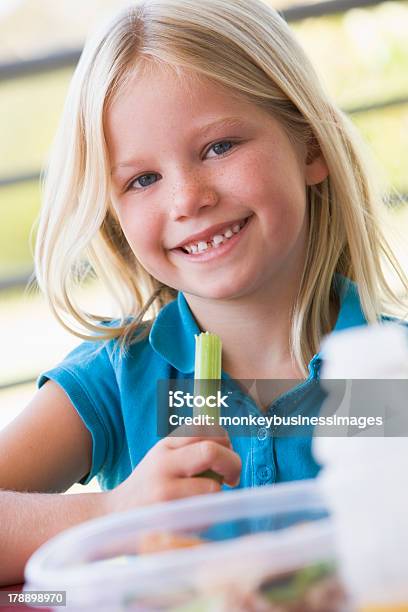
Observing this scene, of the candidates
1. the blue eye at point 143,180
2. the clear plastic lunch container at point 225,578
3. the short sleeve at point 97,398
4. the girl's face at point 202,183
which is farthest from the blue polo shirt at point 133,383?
the clear plastic lunch container at point 225,578

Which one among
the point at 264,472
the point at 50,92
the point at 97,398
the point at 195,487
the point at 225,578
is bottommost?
the point at 225,578

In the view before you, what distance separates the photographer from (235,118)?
115cm

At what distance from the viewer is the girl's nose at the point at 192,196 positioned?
3.57 ft

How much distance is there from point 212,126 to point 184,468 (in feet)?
1.79

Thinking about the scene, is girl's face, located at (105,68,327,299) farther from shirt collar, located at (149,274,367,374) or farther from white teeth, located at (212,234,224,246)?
shirt collar, located at (149,274,367,374)

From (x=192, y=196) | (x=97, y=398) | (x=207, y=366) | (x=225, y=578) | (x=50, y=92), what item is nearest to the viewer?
(x=225, y=578)

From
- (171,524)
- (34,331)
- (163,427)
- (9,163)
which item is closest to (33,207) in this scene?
(9,163)

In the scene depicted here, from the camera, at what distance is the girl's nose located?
1.09 m

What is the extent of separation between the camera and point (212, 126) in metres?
1.11

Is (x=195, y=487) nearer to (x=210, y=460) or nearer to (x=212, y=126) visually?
(x=210, y=460)

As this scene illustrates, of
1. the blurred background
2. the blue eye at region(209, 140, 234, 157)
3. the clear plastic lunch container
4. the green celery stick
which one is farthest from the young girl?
the blurred background

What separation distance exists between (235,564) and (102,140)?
851 millimetres

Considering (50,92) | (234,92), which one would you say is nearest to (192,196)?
(234,92)

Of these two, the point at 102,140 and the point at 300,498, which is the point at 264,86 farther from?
the point at 300,498
